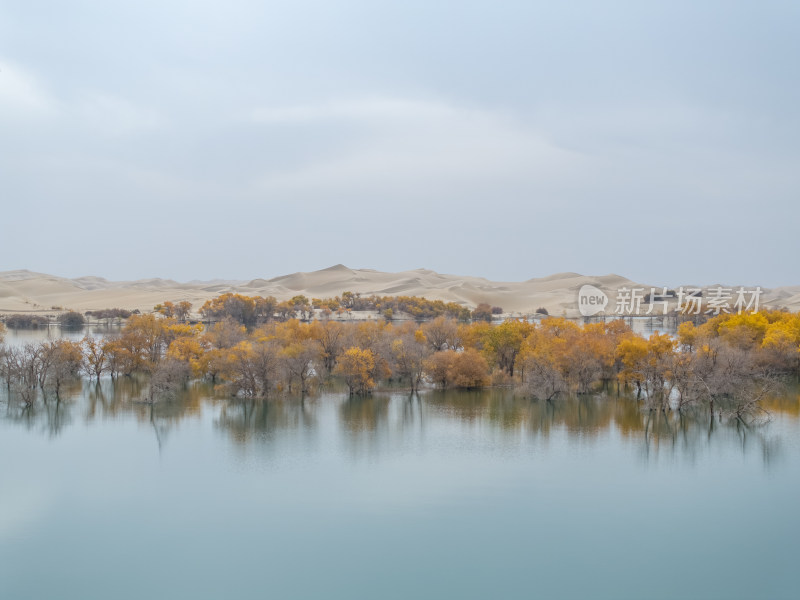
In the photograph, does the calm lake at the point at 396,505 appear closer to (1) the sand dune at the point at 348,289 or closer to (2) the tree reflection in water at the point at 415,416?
(2) the tree reflection in water at the point at 415,416

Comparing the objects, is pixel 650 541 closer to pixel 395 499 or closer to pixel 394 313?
pixel 395 499


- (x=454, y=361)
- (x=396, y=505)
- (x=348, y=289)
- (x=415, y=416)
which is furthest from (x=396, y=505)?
(x=348, y=289)

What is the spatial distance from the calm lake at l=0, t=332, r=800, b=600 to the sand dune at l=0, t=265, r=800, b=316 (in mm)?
55515

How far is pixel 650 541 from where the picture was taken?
14.0 meters

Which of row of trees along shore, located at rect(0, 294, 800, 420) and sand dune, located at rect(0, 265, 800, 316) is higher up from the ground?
sand dune, located at rect(0, 265, 800, 316)

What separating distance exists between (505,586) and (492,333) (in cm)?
1965

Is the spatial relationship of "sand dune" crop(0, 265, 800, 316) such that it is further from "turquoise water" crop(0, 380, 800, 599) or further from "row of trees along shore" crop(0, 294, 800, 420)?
"turquoise water" crop(0, 380, 800, 599)

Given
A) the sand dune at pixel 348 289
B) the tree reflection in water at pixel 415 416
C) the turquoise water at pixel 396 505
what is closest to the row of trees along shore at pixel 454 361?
the tree reflection in water at pixel 415 416

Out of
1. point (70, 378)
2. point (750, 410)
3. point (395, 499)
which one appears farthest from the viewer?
point (70, 378)

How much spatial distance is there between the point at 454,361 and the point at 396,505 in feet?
44.5

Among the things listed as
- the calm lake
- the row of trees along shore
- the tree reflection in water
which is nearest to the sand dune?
the row of trees along shore

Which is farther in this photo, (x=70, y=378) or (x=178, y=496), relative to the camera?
(x=70, y=378)

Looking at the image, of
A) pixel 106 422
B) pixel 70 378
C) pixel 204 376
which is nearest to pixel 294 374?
pixel 204 376

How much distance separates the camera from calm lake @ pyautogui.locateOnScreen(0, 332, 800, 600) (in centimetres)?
1255
